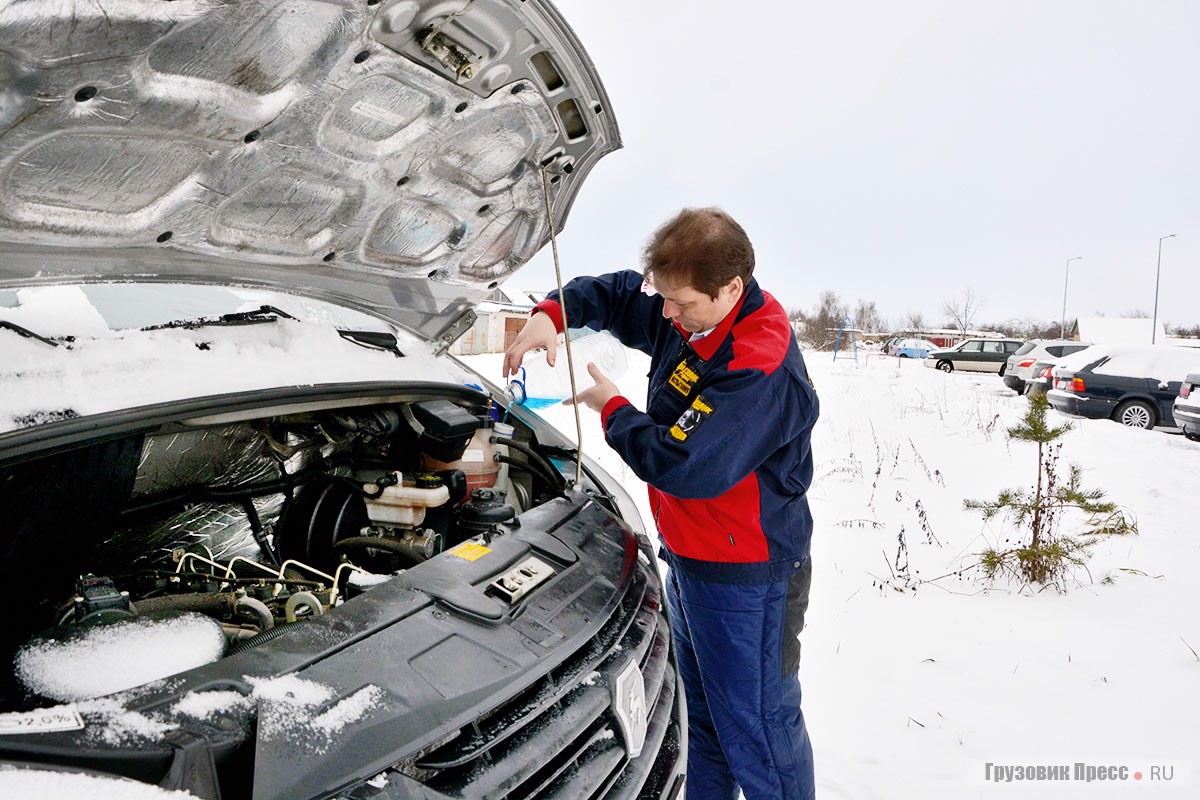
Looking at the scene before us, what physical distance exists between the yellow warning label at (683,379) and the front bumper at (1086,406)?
10824 millimetres

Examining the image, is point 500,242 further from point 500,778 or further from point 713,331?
point 500,778

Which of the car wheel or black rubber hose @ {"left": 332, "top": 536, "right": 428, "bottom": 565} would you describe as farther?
the car wheel

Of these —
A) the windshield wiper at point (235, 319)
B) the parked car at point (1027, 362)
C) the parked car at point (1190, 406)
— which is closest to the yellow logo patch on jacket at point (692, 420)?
the windshield wiper at point (235, 319)

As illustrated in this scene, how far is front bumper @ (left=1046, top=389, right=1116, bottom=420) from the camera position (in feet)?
33.7

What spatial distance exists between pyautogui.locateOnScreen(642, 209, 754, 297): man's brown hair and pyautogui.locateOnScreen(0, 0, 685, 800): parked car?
1.24 ft

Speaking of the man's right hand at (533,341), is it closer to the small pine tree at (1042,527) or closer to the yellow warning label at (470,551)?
the yellow warning label at (470,551)

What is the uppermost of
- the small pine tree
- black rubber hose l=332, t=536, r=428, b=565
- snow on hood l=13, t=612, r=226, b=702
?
snow on hood l=13, t=612, r=226, b=702

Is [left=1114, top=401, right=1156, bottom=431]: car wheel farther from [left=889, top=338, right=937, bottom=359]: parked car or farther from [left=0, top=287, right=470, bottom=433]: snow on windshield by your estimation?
[left=889, top=338, right=937, bottom=359]: parked car

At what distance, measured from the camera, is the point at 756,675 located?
5.85ft

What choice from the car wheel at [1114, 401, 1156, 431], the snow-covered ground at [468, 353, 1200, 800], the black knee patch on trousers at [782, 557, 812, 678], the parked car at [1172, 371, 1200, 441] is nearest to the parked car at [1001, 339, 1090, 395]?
the car wheel at [1114, 401, 1156, 431]

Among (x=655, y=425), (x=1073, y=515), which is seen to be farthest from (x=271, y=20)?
(x=1073, y=515)

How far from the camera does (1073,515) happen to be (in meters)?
4.79

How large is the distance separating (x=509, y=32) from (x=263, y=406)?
3.36ft

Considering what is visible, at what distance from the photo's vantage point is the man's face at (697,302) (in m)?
1.71
